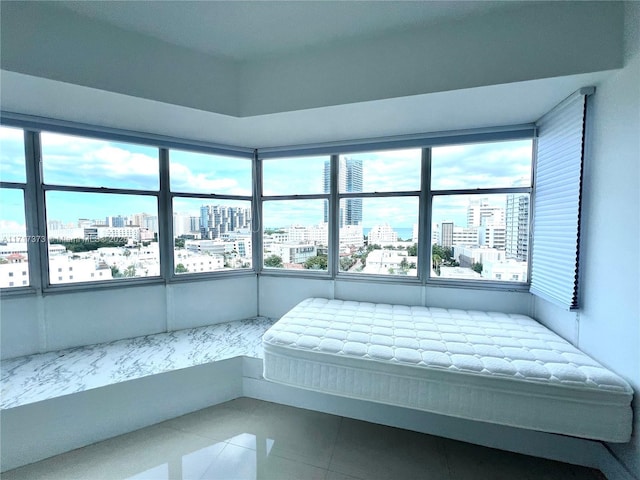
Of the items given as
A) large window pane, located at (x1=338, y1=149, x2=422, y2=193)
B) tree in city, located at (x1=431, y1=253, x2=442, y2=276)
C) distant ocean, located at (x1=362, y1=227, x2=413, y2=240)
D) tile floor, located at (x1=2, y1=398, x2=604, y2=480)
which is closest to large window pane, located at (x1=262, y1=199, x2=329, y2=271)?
large window pane, located at (x1=338, y1=149, x2=422, y2=193)

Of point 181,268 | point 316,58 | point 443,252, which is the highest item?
point 316,58

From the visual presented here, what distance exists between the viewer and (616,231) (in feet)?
4.94

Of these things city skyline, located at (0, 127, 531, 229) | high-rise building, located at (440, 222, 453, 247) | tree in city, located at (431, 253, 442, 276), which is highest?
city skyline, located at (0, 127, 531, 229)

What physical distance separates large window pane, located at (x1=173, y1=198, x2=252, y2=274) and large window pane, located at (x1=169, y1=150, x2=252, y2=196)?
129 millimetres

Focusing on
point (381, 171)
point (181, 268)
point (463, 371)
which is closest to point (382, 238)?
point (381, 171)

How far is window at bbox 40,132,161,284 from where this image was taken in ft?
7.46

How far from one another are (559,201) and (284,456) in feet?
8.41

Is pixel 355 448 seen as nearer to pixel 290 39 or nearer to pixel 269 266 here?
pixel 269 266

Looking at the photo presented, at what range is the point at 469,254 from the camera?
8.30 feet

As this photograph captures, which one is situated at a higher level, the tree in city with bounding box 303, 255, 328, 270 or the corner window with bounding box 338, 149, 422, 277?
the corner window with bounding box 338, 149, 422, 277

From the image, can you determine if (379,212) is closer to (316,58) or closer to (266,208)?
(266,208)

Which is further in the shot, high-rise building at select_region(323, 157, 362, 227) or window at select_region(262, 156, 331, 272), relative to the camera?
window at select_region(262, 156, 331, 272)

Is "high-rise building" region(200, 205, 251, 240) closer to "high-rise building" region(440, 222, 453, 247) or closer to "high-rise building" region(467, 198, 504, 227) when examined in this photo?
"high-rise building" region(440, 222, 453, 247)

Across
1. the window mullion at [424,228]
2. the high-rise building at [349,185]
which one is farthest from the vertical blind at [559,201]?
the high-rise building at [349,185]
